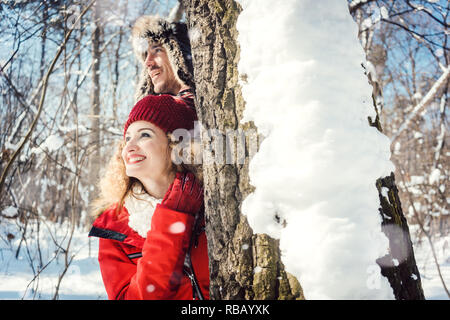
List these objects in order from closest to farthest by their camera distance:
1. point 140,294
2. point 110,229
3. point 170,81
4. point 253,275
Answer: point 253,275 < point 140,294 < point 110,229 < point 170,81

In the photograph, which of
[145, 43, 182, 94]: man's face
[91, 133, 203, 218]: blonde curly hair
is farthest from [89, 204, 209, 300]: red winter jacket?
[145, 43, 182, 94]: man's face

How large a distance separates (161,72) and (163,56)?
0.35 feet

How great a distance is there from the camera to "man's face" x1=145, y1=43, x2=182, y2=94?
155 cm

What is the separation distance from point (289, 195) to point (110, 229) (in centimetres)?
86

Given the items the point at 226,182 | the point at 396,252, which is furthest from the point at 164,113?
the point at 396,252

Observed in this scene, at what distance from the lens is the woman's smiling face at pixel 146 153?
1114mm

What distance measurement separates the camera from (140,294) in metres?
0.97

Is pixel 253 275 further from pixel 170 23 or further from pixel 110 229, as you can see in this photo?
pixel 170 23

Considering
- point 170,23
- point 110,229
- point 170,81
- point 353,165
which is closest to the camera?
point 353,165

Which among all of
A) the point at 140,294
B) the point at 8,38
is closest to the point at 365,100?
the point at 140,294

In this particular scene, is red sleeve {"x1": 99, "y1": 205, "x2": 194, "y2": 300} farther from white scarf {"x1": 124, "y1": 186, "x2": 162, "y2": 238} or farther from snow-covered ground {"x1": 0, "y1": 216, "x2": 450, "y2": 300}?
snow-covered ground {"x1": 0, "y1": 216, "x2": 450, "y2": 300}

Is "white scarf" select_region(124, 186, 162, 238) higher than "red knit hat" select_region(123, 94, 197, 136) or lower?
lower

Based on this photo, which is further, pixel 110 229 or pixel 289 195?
pixel 110 229

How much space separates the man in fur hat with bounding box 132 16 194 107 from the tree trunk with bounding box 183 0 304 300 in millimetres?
568
